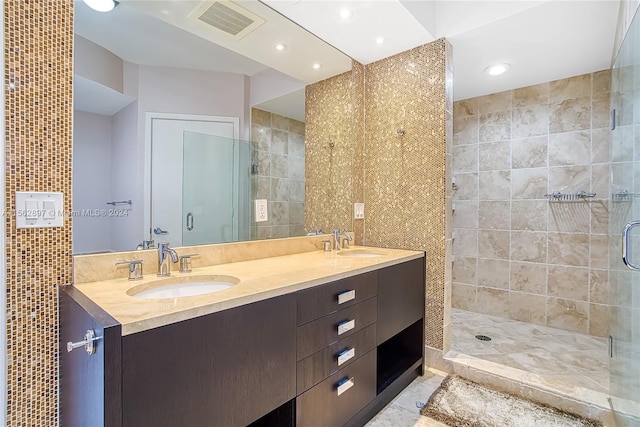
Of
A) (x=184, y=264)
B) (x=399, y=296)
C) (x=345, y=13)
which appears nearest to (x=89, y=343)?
(x=184, y=264)

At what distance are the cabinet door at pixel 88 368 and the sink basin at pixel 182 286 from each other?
0.70 feet

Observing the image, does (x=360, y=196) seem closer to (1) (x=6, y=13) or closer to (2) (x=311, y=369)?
(2) (x=311, y=369)

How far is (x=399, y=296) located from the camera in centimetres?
191

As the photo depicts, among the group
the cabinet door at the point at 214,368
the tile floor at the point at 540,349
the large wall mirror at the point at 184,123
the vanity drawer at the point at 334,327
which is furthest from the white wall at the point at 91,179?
the tile floor at the point at 540,349

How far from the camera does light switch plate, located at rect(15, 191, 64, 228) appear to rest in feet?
3.42

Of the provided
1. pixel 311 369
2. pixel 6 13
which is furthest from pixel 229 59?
pixel 311 369

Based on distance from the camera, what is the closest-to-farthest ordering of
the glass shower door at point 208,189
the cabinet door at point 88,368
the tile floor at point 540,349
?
the cabinet door at point 88,368 < the glass shower door at point 208,189 < the tile floor at point 540,349

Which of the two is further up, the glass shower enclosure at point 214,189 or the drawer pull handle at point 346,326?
the glass shower enclosure at point 214,189

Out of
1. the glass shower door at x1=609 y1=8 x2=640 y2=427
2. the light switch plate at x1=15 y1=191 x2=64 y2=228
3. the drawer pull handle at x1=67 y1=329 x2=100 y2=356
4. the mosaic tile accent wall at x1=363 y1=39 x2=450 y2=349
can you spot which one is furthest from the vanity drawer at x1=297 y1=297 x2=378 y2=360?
the glass shower door at x1=609 y1=8 x2=640 y2=427

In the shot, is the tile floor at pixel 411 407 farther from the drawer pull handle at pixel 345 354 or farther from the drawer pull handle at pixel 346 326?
the drawer pull handle at pixel 346 326

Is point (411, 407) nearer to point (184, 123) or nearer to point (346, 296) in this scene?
point (346, 296)

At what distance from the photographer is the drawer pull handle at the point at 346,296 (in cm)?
145

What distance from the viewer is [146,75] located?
144 centimetres

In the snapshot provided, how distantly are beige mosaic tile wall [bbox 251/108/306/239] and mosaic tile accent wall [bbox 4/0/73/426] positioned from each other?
875mm
